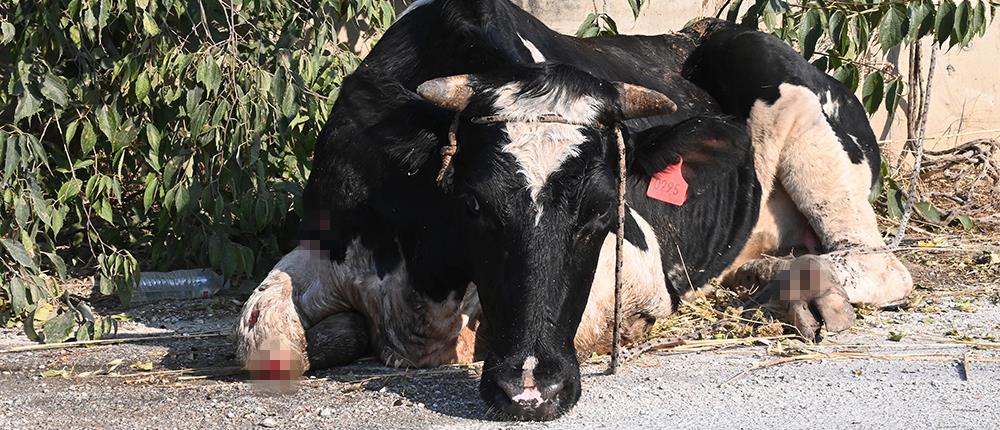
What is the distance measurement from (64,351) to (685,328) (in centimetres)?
231

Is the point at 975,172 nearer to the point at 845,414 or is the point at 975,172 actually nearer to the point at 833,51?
the point at 833,51

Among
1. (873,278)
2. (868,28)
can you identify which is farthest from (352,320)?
(868,28)

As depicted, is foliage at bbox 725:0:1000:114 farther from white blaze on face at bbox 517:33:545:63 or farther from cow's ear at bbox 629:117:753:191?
cow's ear at bbox 629:117:753:191

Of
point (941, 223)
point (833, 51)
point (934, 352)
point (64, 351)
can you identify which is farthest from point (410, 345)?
point (941, 223)

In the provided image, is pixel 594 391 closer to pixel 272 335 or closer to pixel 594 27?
pixel 272 335

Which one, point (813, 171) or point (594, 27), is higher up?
point (594, 27)

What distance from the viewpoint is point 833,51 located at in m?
7.21

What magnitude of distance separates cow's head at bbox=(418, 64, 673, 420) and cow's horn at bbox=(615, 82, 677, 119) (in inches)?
1.9

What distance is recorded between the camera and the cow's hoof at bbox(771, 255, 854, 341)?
533 centimetres

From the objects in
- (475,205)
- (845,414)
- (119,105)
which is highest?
(119,105)

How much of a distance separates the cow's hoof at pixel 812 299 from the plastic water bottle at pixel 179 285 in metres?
2.46

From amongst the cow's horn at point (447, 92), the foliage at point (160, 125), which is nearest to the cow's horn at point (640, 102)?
the cow's horn at point (447, 92)

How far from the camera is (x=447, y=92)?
Answer: 169 inches

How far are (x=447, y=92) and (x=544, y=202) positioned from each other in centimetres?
50
